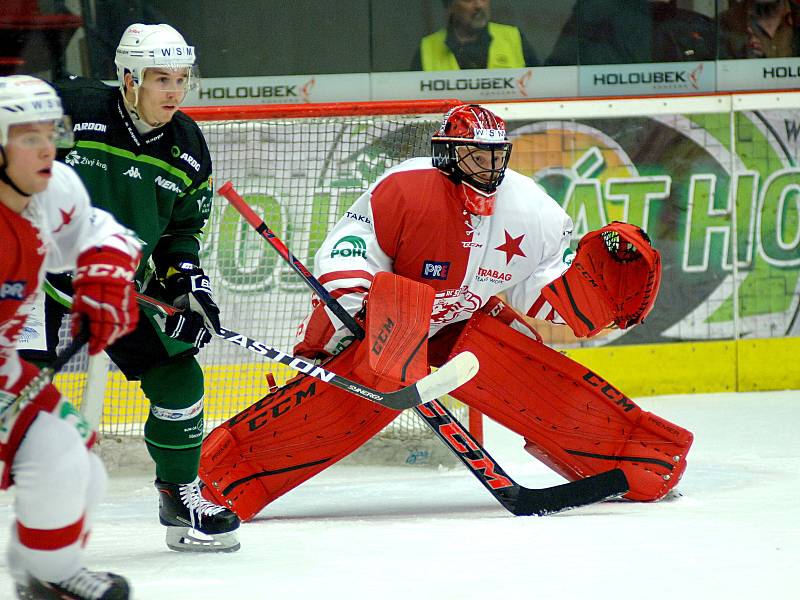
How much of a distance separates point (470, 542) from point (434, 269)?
76cm

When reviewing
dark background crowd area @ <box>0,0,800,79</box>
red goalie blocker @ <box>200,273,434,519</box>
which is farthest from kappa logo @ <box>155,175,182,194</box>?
dark background crowd area @ <box>0,0,800,79</box>

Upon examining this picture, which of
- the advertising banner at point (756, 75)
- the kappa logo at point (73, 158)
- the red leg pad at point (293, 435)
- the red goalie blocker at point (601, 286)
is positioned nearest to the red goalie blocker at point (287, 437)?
the red leg pad at point (293, 435)

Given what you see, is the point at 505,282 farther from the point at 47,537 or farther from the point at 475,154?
the point at 47,537

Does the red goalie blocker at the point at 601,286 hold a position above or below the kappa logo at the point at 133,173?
below

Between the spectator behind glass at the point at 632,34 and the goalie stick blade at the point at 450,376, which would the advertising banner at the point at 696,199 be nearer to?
the spectator behind glass at the point at 632,34

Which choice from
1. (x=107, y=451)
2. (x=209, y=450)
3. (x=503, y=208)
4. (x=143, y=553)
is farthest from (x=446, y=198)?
(x=107, y=451)

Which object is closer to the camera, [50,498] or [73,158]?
[50,498]

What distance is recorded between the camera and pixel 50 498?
6.42ft

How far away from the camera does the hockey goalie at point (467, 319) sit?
3078 mm

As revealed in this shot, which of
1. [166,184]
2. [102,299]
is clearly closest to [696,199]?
[166,184]

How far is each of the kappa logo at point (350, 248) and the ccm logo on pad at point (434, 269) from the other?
0.53 ft

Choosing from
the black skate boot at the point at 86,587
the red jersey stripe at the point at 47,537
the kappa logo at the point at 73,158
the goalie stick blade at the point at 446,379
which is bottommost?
the black skate boot at the point at 86,587

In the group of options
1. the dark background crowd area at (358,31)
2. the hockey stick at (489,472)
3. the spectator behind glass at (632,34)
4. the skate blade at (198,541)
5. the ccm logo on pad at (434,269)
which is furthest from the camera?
the spectator behind glass at (632,34)

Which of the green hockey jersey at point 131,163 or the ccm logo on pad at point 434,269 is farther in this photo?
the ccm logo on pad at point 434,269
